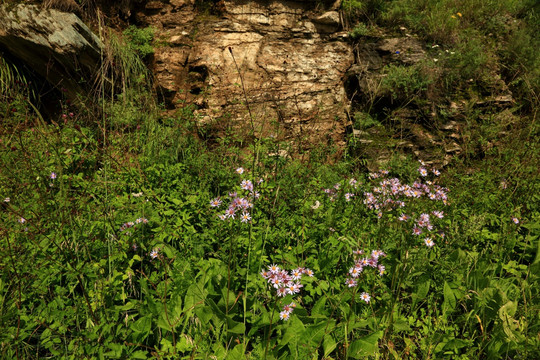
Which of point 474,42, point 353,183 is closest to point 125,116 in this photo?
point 353,183

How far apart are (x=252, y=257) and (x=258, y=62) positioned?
3505 millimetres

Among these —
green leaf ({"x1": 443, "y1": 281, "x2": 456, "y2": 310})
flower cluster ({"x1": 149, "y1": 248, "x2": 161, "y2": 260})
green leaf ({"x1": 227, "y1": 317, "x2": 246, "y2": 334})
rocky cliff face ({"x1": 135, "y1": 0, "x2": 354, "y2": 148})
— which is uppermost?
rocky cliff face ({"x1": 135, "y1": 0, "x2": 354, "y2": 148})

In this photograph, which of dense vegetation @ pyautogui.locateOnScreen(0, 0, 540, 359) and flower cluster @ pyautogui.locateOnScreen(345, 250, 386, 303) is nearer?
flower cluster @ pyautogui.locateOnScreen(345, 250, 386, 303)

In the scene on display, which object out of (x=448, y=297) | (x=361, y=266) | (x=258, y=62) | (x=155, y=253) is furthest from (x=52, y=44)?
(x=448, y=297)

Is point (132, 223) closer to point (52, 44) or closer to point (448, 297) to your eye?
point (448, 297)

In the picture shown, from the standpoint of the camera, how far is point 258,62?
186 inches

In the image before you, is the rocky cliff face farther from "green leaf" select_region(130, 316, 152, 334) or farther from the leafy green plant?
"green leaf" select_region(130, 316, 152, 334)

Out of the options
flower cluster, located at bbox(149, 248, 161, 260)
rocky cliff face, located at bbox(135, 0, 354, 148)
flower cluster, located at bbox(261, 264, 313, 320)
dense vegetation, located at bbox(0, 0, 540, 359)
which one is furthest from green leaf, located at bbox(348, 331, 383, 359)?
rocky cliff face, located at bbox(135, 0, 354, 148)

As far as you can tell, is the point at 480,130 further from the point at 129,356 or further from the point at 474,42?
the point at 129,356

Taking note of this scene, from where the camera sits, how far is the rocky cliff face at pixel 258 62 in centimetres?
448

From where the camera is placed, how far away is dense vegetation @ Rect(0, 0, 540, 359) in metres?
1.71

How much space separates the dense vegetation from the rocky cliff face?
2.91ft

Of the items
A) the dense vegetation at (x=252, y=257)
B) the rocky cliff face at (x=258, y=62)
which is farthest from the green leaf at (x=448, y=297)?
the rocky cliff face at (x=258, y=62)

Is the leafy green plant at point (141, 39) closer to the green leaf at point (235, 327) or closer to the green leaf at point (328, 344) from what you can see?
the green leaf at point (235, 327)
